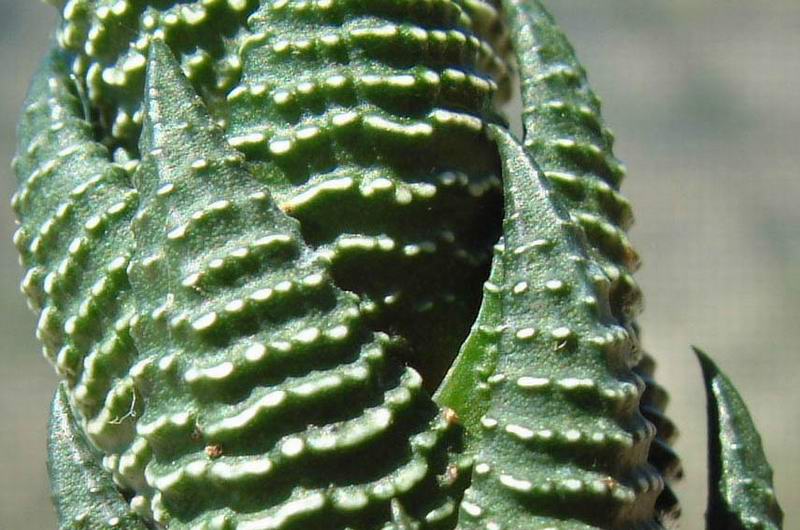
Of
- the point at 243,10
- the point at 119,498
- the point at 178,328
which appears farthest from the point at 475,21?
the point at 119,498

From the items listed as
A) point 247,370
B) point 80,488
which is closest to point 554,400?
point 247,370

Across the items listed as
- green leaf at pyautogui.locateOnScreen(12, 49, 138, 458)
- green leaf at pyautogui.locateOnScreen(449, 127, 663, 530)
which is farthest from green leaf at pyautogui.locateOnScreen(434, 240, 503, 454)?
green leaf at pyautogui.locateOnScreen(12, 49, 138, 458)

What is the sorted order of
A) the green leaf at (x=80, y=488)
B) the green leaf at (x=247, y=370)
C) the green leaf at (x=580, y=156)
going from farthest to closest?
1. the green leaf at (x=580, y=156)
2. the green leaf at (x=80, y=488)
3. the green leaf at (x=247, y=370)

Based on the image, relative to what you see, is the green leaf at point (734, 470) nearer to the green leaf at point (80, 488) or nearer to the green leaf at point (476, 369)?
the green leaf at point (476, 369)

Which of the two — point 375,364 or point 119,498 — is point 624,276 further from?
point 119,498

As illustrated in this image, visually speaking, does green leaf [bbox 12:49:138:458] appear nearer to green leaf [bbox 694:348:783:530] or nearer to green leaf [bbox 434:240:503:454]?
green leaf [bbox 434:240:503:454]

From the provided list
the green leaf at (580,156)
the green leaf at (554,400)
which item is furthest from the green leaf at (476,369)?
the green leaf at (580,156)
